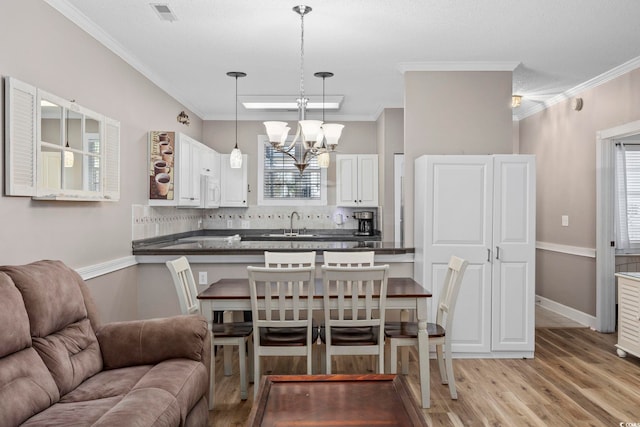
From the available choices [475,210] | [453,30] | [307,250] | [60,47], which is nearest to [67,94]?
[60,47]

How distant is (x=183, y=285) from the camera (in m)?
3.54

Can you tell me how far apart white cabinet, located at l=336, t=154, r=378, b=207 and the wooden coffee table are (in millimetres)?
4741

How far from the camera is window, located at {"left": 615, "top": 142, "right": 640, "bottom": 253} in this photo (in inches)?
212

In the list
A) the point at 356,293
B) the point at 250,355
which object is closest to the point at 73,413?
the point at 356,293

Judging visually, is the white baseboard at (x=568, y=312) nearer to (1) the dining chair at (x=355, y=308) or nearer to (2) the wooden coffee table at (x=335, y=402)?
(1) the dining chair at (x=355, y=308)

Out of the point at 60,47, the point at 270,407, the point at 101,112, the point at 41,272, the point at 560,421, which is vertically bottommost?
the point at 560,421

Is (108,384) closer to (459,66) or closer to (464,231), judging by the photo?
(464,231)

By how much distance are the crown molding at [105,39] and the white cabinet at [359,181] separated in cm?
263

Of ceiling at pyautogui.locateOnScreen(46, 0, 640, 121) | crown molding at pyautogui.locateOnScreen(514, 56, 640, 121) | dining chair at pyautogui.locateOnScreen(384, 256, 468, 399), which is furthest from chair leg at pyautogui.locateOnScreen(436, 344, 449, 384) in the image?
crown molding at pyautogui.locateOnScreen(514, 56, 640, 121)

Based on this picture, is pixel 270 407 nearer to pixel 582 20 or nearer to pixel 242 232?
pixel 582 20

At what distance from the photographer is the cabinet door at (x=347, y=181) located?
718cm

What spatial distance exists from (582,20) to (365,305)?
2.61 m

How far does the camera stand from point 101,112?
3973mm

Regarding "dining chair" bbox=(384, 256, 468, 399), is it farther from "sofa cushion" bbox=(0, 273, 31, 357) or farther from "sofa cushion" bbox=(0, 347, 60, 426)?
"sofa cushion" bbox=(0, 273, 31, 357)
